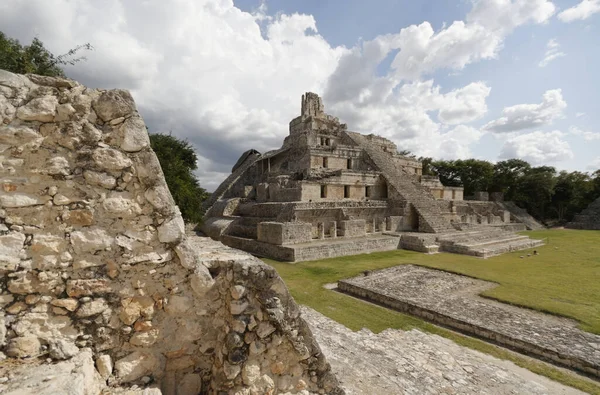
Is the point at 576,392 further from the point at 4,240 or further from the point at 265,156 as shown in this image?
the point at 265,156

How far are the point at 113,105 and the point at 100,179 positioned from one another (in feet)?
2.20

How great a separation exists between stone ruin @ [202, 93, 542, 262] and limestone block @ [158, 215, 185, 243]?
9.73m

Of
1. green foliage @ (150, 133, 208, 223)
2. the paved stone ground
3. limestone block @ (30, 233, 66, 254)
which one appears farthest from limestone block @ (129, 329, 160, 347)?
green foliage @ (150, 133, 208, 223)

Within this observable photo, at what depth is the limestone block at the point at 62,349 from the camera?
228 centimetres

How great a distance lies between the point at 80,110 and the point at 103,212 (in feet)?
2.94

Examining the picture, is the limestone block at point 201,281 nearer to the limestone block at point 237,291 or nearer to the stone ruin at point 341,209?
the limestone block at point 237,291

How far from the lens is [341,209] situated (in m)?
16.0

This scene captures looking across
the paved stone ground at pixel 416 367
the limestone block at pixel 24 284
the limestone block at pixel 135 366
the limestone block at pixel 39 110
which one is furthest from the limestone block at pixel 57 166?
the paved stone ground at pixel 416 367

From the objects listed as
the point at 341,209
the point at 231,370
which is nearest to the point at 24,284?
the point at 231,370

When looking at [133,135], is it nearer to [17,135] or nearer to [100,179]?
[100,179]

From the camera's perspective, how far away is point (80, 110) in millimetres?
2512

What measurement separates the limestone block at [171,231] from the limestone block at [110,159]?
63 centimetres

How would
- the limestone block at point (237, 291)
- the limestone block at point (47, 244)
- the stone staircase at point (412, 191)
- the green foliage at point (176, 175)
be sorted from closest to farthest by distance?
the limestone block at point (47, 244) → the limestone block at point (237, 291) → the green foliage at point (176, 175) → the stone staircase at point (412, 191)

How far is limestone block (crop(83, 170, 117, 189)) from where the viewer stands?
2.50 meters
